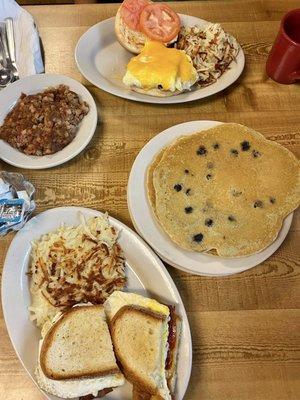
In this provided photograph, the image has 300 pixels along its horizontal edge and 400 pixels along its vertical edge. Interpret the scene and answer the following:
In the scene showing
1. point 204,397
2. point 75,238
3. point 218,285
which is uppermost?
point 75,238

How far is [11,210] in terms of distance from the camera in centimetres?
131

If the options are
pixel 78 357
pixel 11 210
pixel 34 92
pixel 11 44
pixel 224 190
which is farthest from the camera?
pixel 11 44

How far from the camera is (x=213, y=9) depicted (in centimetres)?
195

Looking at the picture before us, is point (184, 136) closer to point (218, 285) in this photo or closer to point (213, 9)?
point (218, 285)

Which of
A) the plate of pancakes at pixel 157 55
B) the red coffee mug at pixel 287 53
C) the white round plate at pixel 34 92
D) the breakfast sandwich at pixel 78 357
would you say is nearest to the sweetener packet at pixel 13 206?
the white round plate at pixel 34 92

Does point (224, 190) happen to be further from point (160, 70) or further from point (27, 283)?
point (27, 283)

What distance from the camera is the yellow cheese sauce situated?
1.62m

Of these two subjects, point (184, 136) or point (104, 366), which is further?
point (184, 136)

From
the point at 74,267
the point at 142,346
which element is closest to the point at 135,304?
the point at 142,346

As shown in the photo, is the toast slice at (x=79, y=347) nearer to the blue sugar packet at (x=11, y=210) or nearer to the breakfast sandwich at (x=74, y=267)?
the breakfast sandwich at (x=74, y=267)

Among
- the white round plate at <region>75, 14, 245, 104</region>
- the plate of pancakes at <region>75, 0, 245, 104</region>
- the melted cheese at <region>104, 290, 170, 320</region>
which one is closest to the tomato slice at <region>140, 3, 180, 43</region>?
the plate of pancakes at <region>75, 0, 245, 104</region>

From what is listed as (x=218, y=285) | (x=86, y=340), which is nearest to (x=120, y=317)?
(x=86, y=340)

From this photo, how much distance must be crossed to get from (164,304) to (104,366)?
270mm

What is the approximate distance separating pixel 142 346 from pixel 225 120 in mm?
974
